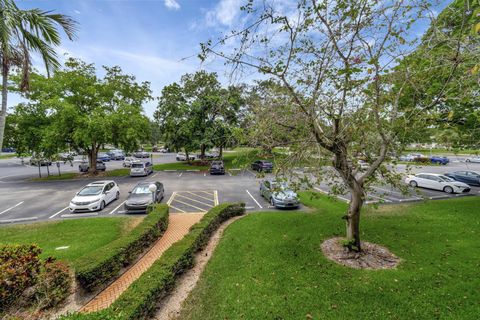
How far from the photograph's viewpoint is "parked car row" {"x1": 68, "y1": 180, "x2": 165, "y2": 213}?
12.5 meters

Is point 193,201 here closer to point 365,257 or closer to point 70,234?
point 70,234

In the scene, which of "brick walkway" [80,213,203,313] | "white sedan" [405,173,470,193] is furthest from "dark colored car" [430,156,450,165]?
"brick walkway" [80,213,203,313]

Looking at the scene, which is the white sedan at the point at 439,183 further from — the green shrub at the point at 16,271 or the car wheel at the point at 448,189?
the green shrub at the point at 16,271

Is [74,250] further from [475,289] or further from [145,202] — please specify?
[475,289]

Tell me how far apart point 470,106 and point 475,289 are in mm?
6840

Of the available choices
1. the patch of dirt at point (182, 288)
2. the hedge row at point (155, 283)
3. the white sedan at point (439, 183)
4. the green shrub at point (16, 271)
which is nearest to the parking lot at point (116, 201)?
the hedge row at point (155, 283)

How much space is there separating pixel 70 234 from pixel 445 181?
939 inches

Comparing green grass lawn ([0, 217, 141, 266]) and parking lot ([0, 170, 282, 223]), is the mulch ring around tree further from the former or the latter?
green grass lawn ([0, 217, 141, 266])

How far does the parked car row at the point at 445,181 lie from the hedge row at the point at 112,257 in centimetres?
1642

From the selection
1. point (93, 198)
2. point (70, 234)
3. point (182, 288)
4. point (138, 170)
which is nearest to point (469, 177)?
point (182, 288)

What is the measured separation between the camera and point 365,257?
23.0 ft

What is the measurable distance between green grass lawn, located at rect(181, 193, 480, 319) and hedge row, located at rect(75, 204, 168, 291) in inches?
97.7

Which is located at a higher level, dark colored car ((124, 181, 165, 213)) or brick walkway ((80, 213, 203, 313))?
dark colored car ((124, 181, 165, 213))

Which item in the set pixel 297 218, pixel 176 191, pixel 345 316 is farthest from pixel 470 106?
pixel 176 191
